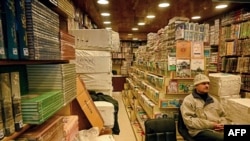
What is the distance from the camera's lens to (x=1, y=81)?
0.74 m

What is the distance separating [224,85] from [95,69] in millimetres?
1851

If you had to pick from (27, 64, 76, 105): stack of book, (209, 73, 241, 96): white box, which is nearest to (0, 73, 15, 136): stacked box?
(27, 64, 76, 105): stack of book

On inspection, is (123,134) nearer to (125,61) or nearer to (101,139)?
(101,139)

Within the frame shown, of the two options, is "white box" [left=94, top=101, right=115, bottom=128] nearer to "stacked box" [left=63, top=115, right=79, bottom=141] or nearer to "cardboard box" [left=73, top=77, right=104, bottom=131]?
"cardboard box" [left=73, top=77, right=104, bottom=131]

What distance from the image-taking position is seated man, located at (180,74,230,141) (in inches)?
95.3

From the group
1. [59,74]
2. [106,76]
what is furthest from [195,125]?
[59,74]

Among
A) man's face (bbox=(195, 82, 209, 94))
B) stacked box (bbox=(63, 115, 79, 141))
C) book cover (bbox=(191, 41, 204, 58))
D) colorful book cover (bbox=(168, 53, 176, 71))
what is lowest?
stacked box (bbox=(63, 115, 79, 141))

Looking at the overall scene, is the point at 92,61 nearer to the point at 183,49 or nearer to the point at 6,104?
the point at 183,49

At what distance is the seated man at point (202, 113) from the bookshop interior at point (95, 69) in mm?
111

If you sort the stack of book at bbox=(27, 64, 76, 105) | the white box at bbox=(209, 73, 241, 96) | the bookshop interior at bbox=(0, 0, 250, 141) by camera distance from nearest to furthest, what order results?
1. the bookshop interior at bbox=(0, 0, 250, 141)
2. the stack of book at bbox=(27, 64, 76, 105)
3. the white box at bbox=(209, 73, 241, 96)

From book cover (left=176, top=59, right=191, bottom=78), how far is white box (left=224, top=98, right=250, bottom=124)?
0.63 meters

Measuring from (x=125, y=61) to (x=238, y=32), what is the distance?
5466 millimetres

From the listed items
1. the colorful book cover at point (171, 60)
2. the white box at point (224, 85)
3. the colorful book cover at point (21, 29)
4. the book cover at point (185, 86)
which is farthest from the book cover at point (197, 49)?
the colorful book cover at point (21, 29)

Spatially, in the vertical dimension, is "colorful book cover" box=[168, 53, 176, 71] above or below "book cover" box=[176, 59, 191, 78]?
above
